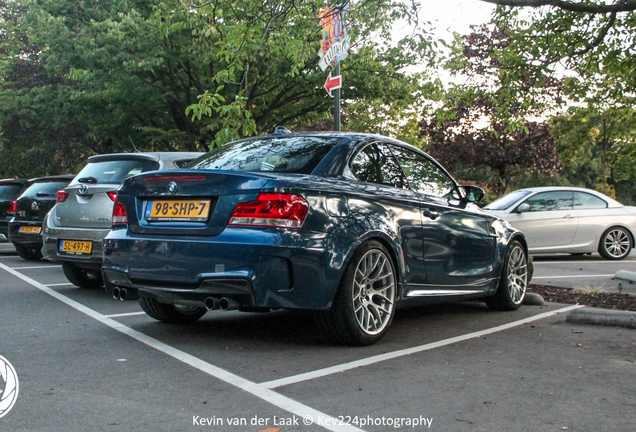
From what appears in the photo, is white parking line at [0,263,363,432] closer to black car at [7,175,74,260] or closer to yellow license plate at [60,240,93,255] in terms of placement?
yellow license plate at [60,240,93,255]

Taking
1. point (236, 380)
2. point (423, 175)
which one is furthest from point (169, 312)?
point (423, 175)

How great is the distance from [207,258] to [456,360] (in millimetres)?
1824

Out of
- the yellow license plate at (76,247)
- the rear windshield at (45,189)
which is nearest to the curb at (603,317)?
the yellow license plate at (76,247)

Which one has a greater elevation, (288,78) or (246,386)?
(288,78)

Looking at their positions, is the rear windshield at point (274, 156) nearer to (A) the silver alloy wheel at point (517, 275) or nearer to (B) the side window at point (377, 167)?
(B) the side window at point (377, 167)

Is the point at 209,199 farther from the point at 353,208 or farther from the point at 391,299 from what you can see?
the point at 391,299

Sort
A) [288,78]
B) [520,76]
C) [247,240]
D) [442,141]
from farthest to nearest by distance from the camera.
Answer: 1. [442,141]
2. [288,78]
3. [520,76]
4. [247,240]

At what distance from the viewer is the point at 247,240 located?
15.6ft

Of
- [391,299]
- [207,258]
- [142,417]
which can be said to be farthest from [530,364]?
[142,417]

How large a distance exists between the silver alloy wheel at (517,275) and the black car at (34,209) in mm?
8108

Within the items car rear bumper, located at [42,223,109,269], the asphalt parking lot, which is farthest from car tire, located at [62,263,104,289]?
the asphalt parking lot

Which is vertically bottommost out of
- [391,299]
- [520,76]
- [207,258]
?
[391,299]

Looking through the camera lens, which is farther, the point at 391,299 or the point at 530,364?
the point at 391,299

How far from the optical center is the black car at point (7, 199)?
1485 cm
